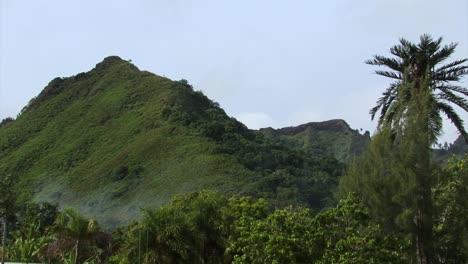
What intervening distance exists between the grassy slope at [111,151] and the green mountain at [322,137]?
33.3 metres

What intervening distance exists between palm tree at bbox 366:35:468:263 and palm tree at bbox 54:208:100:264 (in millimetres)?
14250


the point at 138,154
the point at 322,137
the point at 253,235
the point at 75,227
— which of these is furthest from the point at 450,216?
the point at 322,137

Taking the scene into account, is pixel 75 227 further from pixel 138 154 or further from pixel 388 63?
pixel 138 154

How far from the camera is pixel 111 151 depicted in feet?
244

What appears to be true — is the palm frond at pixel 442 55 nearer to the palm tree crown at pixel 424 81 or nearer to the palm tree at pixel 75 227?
the palm tree crown at pixel 424 81

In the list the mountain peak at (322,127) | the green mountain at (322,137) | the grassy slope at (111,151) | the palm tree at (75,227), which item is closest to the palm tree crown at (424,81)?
the palm tree at (75,227)

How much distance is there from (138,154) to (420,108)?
53749 mm

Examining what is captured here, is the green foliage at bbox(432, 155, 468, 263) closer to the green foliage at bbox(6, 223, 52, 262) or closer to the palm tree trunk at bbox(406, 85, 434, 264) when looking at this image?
the palm tree trunk at bbox(406, 85, 434, 264)

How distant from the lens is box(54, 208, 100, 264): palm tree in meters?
29.9

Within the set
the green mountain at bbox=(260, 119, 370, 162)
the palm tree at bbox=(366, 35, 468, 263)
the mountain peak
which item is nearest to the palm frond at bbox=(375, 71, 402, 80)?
the palm tree at bbox=(366, 35, 468, 263)

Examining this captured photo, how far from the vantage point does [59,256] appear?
32.6m

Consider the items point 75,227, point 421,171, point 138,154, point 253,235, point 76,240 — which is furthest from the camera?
point 138,154

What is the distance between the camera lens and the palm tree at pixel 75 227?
29.9m

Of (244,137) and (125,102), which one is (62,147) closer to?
(125,102)
